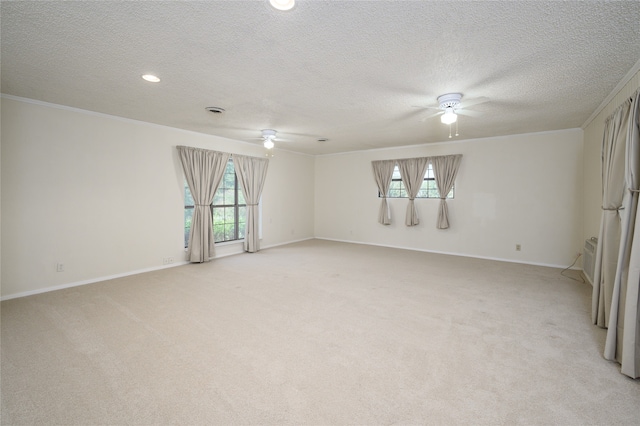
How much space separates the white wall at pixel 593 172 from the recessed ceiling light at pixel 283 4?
385cm

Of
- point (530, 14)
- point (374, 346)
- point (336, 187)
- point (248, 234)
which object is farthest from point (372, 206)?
point (530, 14)

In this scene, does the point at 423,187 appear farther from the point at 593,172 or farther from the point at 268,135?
the point at 268,135

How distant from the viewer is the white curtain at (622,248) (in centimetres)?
205

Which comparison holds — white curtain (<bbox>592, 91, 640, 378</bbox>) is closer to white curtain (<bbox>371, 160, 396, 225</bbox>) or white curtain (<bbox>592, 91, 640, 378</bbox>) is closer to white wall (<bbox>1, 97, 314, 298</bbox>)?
white curtain (<bbox>371, 160, 396, 225</bbox>)

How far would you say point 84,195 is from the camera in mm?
4020

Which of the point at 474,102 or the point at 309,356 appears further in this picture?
the point at 474,102

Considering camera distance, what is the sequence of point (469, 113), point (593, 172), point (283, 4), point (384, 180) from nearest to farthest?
point (283, 4)
point (469, 113)
point (593, 172)
point (384, 180)

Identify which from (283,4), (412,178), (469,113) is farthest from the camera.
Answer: (412,178)

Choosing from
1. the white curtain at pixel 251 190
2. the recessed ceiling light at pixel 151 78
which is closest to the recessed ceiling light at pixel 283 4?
the recessed ceiling light at pixel 151 78

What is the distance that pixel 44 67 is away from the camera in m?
2.61

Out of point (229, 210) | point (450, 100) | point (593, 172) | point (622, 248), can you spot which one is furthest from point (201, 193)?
point (593, 172)

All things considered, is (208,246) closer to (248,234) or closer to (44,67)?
(248,234)

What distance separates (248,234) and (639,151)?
586 centimetres

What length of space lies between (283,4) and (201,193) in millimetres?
4192
